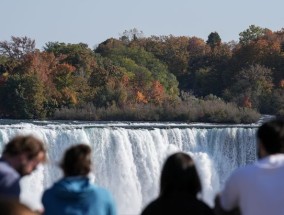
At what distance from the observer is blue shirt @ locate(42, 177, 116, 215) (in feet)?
18.8

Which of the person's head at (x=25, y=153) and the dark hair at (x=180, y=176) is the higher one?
the person's head at (x=25, y=153)

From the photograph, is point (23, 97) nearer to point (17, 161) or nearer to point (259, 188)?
point (17, 161)

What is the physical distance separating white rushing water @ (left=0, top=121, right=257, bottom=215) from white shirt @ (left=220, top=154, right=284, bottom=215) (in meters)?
15.5

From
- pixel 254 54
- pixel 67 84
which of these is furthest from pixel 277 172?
pixel 254 54

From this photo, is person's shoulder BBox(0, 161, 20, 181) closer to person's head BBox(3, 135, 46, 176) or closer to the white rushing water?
person's head BBox(3, 135, 46, 176)

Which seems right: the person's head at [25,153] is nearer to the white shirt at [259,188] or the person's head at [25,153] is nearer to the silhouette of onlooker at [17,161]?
the silhouette of onlooker at [17,161]

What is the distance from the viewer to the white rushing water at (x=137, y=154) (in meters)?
23.2

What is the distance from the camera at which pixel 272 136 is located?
18.7 ft

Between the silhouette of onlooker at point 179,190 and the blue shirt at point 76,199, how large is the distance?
0.83 ft

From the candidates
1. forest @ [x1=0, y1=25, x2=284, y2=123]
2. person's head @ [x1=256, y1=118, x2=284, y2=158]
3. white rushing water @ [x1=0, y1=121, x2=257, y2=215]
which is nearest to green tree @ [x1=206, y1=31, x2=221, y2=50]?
forest @ [x1=0, y1=25, x2=284, y2=123]

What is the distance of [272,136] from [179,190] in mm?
576

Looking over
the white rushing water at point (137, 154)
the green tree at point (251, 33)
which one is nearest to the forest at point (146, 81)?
the green tree at point (251, 33)

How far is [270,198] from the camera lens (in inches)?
222

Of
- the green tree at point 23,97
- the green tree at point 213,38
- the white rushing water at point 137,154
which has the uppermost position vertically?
the green tree at point 213,38
